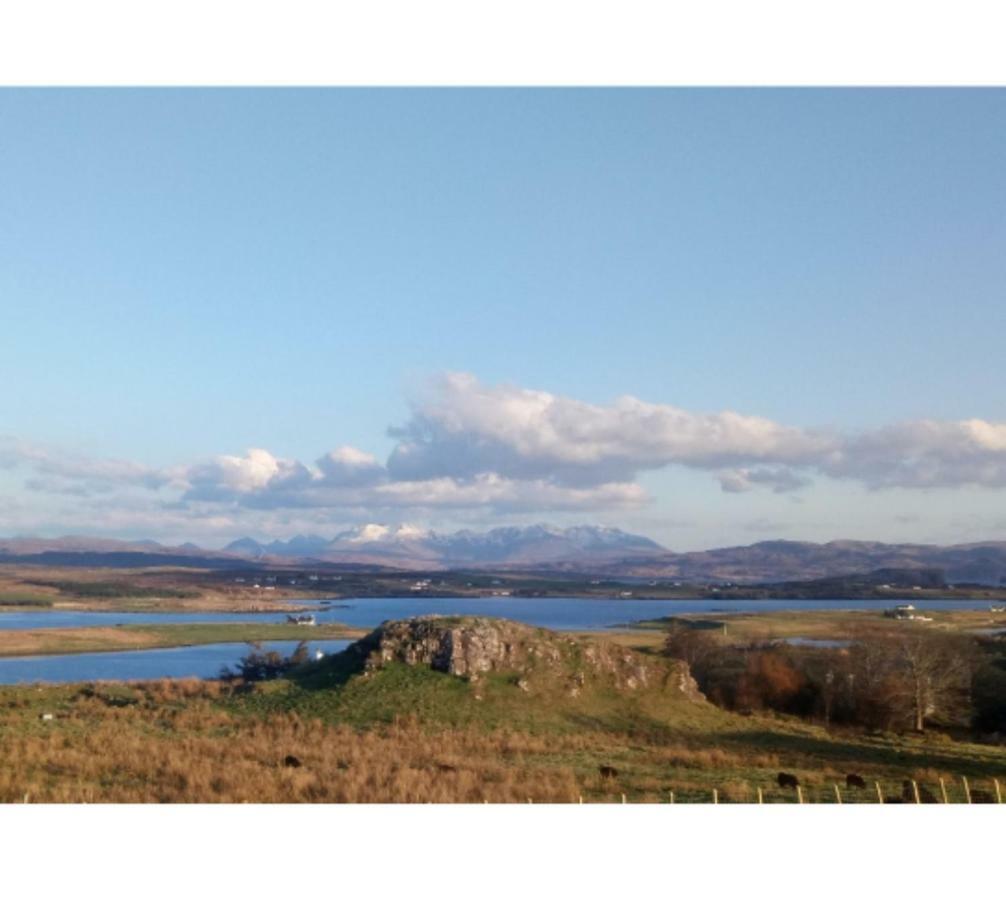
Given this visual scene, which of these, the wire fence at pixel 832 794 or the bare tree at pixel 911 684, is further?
the bare tree at pixel 911 684

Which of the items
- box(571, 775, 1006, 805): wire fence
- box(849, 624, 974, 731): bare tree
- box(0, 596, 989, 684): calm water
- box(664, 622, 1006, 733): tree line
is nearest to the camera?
box(571, 775, 1006, 805): wire fence

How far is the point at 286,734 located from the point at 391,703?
Answer: 15.2 ft

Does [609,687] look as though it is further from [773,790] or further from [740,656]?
[740,656]

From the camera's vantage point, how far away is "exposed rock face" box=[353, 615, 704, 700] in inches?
1222

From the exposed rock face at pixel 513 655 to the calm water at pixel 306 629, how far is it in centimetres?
1842

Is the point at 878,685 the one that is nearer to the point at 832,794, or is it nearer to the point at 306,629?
the point at 832,794

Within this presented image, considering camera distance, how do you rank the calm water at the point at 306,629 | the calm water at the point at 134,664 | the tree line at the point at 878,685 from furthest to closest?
1. the calm water at the point at 306,629
2. the calm water at the point at 134,664
3. the tree line at the point at 878,685

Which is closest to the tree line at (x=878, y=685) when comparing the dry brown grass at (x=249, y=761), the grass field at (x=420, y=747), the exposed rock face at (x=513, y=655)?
the grass field at (x=420, y=747)

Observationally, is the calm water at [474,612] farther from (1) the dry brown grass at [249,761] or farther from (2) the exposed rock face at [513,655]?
(1) the dry brown grass at [249,761]

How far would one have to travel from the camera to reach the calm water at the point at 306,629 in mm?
50625

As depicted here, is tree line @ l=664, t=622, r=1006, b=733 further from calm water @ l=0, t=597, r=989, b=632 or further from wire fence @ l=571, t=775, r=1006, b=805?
calm water @ l=0, t=597, r=989, b=632

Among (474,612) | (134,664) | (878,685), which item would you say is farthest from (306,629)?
(878,685)

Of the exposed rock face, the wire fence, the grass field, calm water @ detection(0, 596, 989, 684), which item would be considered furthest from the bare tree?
calm water @ detection(0, 596, 989, 684)
